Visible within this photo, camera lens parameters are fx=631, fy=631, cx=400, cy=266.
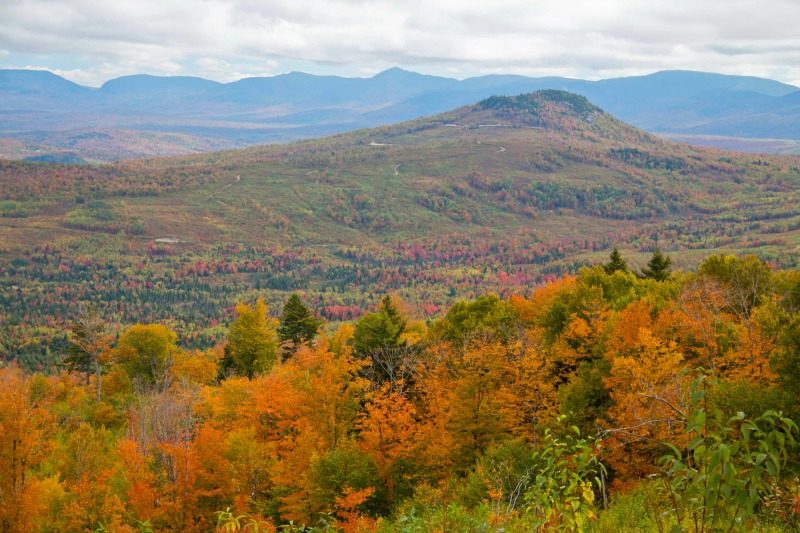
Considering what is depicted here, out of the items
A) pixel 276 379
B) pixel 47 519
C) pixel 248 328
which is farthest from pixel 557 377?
pixel 248 328

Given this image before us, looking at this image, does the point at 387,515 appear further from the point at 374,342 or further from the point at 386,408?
the point at 374,342

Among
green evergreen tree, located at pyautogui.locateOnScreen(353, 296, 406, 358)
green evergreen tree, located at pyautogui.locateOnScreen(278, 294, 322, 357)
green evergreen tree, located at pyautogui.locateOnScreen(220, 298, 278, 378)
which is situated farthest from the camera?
green evergreen tree, located at pyautogui.locateOnScreen(278, 294, 322, 357)

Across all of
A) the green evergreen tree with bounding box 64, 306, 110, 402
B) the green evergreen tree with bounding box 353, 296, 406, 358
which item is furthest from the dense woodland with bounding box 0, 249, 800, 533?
the green evergreen tree with bounding box 64, 306, 110, 402

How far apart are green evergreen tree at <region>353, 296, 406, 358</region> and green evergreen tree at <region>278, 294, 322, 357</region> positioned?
17.7m

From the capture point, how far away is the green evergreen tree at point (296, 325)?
63125 mm

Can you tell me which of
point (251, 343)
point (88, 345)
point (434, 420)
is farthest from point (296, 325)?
point (434, 420)

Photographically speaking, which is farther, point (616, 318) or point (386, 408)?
point (616, 318)

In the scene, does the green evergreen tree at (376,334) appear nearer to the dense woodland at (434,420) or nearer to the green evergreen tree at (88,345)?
the dense woodland at (434,420)

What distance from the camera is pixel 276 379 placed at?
43469 millimetres

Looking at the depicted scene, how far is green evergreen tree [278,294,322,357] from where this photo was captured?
63125 millimetres

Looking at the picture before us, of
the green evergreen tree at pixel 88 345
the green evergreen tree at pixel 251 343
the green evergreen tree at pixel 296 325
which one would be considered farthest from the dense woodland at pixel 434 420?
the green evergreen tree at pixel 296 325

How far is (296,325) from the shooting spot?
63.3m

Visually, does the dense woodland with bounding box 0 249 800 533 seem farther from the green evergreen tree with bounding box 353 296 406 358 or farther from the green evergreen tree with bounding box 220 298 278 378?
the green evergreen tree with bounding box 220 298 278 378

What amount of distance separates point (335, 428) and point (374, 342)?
10.4 m
